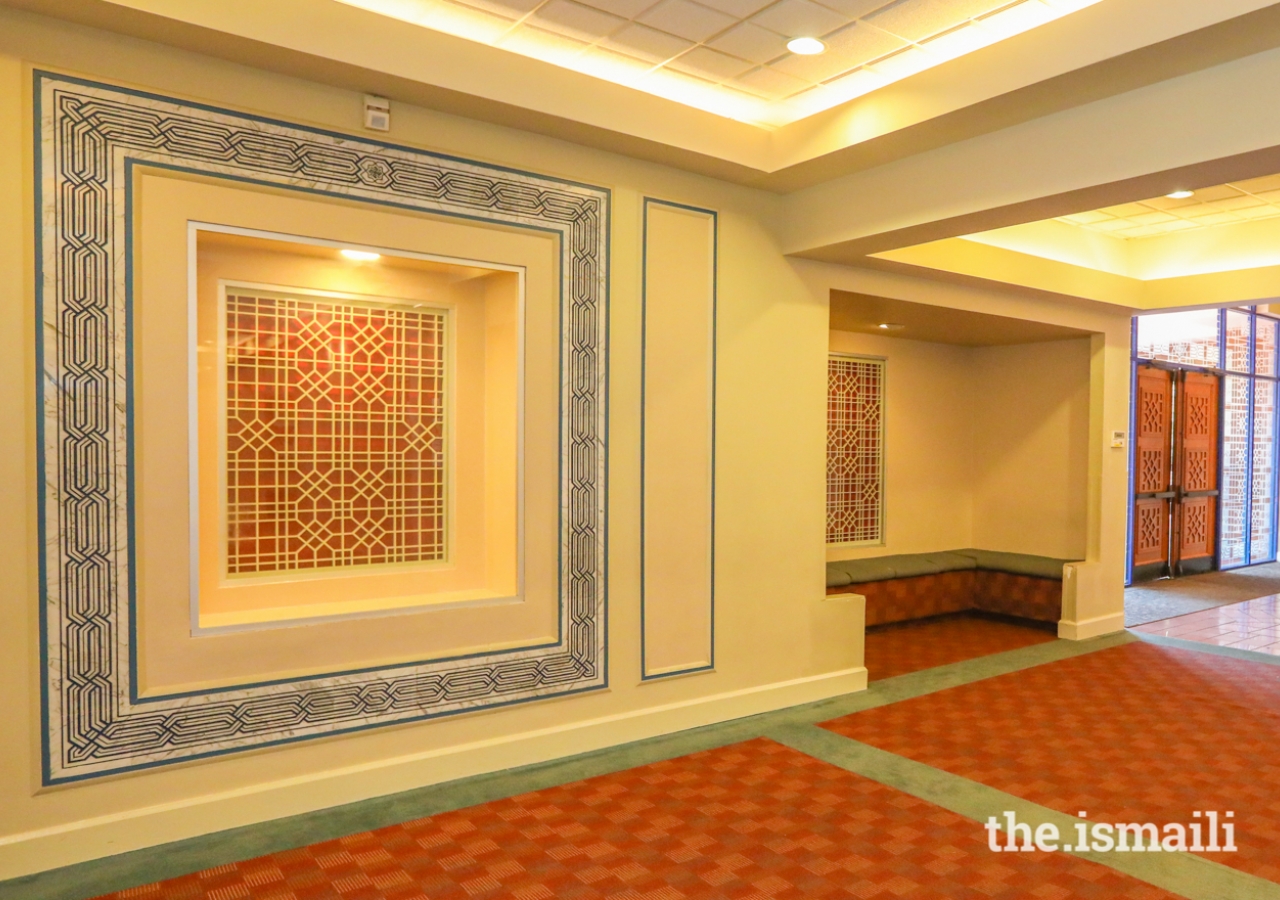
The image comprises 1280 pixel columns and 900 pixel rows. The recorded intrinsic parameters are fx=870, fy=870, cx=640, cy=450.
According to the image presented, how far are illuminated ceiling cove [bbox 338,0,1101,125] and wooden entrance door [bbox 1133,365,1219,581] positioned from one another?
294 inches

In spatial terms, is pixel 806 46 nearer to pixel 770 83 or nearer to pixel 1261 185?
pixel 770 83

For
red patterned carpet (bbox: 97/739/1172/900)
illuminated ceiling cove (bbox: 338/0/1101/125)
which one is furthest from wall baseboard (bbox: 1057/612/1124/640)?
illuminated ceiling cove (bbox: 338/0/1101/125)

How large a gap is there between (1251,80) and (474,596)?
13.4 feet

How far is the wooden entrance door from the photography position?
10297 millimetres

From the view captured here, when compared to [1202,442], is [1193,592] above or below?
below

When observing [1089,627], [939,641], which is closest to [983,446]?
[1089,627]

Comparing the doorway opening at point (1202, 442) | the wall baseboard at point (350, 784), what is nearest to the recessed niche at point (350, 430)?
the wall baseboard at point (350, 784)

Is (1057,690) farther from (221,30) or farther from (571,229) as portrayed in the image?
(221,30)

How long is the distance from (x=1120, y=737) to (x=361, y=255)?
4.92m

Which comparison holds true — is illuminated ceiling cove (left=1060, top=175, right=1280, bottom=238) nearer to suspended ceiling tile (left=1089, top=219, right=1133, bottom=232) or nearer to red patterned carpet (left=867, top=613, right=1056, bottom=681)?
suspended ceiling tile (left=1089, top=219, right=1133, bottom=232)

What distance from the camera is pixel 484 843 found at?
357 cm

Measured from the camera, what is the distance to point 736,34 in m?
4.02

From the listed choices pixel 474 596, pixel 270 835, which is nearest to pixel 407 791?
pixel 270 835

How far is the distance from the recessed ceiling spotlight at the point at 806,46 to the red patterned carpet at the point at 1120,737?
142 inches
